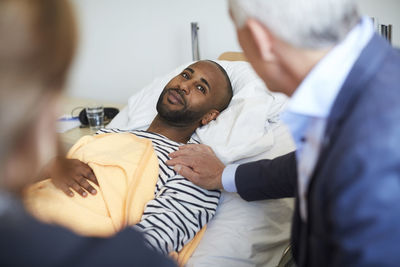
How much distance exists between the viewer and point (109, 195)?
1.30 m

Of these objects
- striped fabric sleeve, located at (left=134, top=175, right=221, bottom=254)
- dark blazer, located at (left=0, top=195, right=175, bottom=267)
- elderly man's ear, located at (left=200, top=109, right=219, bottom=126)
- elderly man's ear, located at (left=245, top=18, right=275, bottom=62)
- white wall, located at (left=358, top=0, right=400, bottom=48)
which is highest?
elderly man's ear, located at (left=245, top=18, right=275, bottom=62)

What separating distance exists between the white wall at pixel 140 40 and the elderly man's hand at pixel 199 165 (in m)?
1.02

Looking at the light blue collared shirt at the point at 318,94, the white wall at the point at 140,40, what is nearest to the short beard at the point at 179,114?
the white wall at the point at 140,40

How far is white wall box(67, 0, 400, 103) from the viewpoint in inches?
91.4

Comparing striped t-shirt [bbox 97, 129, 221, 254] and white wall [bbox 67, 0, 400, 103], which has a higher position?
white wall [bbox 67, 0, 400, 103]

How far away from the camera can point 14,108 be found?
47 cm

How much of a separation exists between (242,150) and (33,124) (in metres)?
1.08

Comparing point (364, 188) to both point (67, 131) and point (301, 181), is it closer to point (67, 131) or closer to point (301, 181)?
point (301, 181)

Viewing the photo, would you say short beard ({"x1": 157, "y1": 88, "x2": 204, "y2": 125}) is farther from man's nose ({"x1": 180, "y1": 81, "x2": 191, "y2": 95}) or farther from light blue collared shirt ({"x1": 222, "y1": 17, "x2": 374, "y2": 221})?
light blue collared shirt ({"x1": 222, "y1": 17, "x2": 374, "y2": 221})

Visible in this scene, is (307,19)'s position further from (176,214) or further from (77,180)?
(77,180)

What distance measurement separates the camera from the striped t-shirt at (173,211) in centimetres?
119

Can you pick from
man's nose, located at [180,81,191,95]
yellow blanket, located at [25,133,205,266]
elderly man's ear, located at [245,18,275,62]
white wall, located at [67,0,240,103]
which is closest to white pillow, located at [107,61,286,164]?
man's nose, located at [180,81,191,95]

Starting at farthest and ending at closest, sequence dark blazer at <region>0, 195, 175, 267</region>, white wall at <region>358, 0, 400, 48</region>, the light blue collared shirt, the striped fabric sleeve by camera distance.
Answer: white wall at <region>358, 0, 400, 48</region> → the striped fabric sleeve → the light blue collared shirt → dark blazer at <region>0, 195, 175, 267</region>

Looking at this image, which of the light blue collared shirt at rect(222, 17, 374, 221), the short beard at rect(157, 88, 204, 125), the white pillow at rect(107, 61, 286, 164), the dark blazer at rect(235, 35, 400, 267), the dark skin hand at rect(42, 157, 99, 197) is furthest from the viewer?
the short beard at rect(157, 88, 204, 125)
